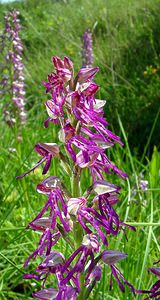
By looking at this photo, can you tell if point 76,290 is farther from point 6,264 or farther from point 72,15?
point 72,15

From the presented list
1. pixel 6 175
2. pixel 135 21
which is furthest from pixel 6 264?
pixel 135 21

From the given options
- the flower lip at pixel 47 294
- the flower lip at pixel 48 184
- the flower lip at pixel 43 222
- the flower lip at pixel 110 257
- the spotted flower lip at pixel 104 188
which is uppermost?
the flower lip at pixel 48 184

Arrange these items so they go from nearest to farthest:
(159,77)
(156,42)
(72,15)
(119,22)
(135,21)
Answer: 1. (159,77)
2. (156,42)
3. (135,21)
4. (119,22)
5. (72,15)

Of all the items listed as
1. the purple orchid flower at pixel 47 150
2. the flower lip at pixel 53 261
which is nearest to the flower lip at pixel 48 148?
the purple orchid flower at pixel 47 150

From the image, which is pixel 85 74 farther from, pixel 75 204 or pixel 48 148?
pixel 75 204

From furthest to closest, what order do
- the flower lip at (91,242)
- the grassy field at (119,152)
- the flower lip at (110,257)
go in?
the grassy field at (119,152) < the flower lip at (110,257) < the flower lip at (91,242)

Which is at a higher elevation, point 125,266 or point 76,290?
point 76,290

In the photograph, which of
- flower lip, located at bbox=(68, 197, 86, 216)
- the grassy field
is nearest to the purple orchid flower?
flower lip, located at bbox=(68, 197, 86, 216)

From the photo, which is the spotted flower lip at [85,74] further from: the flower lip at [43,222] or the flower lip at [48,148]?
the flower lip at [43,222]
